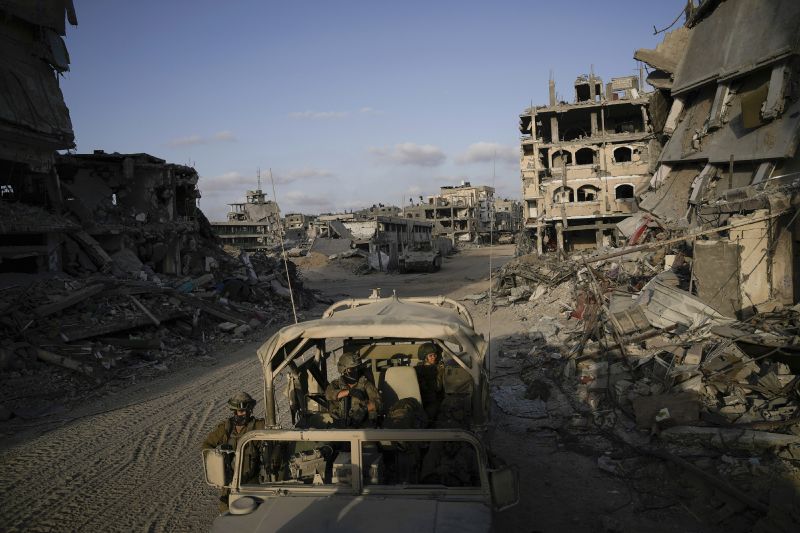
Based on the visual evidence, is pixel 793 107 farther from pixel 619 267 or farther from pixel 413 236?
pixel 413 236

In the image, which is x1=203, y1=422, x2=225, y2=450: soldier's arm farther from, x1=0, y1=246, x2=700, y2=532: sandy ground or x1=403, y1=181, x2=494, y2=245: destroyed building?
x1=403, y1=181, x2=494, y2=245: destroyed building

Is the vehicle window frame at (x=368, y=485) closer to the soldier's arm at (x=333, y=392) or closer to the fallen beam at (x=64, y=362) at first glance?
the soldier's arm at (x=333, y=392)

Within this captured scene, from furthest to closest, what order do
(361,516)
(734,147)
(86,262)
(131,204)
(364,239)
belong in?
(364,239), (131,204), (86,262), (734,147), (361,516)

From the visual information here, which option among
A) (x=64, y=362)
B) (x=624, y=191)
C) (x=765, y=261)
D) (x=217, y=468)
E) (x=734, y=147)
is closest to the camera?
(x=217, y=468)

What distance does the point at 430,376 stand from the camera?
19.0ft

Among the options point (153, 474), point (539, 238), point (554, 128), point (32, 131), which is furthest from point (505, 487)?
point (554, 128)

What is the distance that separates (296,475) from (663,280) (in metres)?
10.0

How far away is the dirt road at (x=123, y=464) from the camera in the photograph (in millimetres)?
5250

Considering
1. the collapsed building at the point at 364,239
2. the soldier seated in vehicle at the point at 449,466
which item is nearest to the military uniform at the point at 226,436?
the soldier seated in vehicle at the point at 449,466

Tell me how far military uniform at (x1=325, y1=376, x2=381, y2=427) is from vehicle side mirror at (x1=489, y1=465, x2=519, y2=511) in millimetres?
1618

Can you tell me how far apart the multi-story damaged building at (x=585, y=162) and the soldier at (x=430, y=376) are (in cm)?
2613

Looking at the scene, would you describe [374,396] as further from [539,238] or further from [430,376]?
[539,238]

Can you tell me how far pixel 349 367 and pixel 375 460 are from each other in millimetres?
1275

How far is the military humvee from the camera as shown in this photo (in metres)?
3.47
